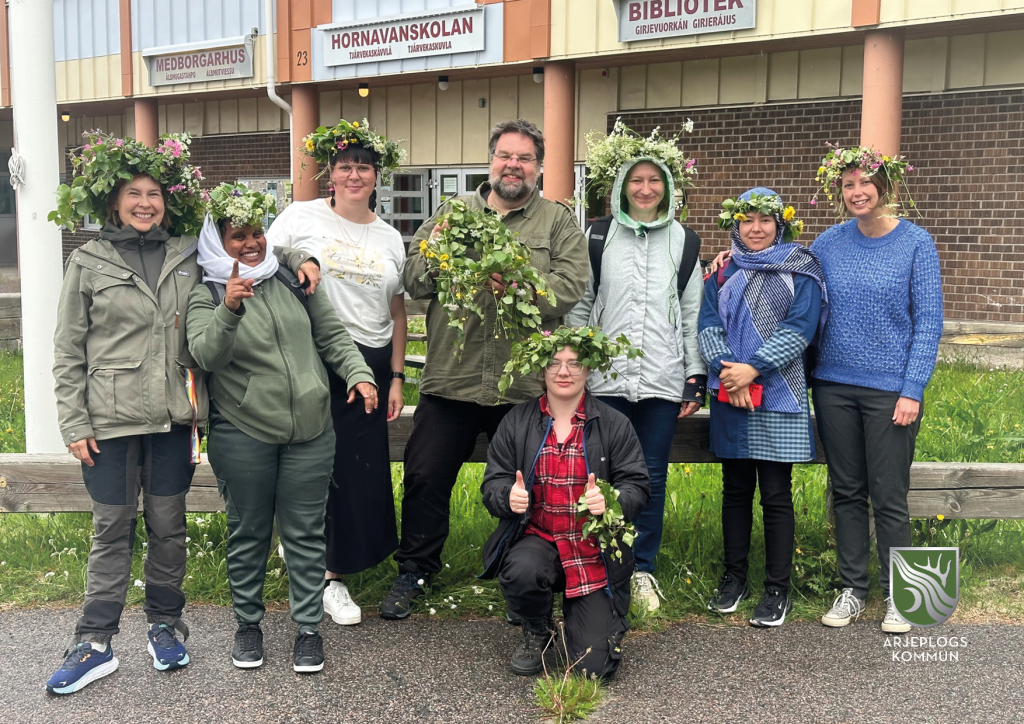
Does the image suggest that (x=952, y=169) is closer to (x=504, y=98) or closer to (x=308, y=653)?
(x=504, y=98)

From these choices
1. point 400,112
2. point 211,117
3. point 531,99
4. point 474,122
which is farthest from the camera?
point 211,117

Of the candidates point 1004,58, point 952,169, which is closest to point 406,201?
point 952,169

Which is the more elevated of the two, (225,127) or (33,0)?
(225,127)

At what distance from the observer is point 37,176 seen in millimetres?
5207

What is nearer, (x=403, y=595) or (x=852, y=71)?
(x=403, y=595)

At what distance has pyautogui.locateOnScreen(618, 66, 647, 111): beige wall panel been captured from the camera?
1452cm

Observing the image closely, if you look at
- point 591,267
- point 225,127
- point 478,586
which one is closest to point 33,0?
point 591,267

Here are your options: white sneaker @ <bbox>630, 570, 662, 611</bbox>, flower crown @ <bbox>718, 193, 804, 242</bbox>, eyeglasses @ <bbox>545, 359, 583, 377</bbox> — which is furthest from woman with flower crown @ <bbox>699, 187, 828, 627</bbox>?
eyeglasses @ <bbox>545, 359, 583, 377</bbox>

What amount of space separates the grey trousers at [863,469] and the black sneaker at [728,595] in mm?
463

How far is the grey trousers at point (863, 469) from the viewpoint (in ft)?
14.5

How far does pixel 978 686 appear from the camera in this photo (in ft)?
12.8

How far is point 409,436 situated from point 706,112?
10277 millimetres

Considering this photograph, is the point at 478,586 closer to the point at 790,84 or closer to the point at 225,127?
the point at 790,84

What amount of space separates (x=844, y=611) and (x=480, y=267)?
7.34 feet
